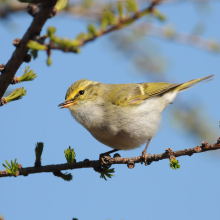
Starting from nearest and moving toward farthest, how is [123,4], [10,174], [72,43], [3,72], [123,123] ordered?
1. [72,43]
2. [123,4]
3. [3,72]
4. [10,174]
5. [123,123]

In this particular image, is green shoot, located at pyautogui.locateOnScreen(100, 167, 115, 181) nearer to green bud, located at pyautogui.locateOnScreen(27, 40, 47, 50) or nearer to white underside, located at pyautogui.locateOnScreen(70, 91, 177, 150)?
white underside, located at pyautogui.locateOnScreen(70, 91, 177, 150)

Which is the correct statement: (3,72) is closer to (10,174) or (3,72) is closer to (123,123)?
(10,174)

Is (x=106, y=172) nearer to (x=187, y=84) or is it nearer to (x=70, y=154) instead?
(x=70, y=154)

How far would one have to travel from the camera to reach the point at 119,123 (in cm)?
420

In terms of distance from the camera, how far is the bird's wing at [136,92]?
15.2ft

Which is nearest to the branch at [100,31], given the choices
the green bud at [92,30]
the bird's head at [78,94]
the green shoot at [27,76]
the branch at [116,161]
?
the green bud at [92,30]

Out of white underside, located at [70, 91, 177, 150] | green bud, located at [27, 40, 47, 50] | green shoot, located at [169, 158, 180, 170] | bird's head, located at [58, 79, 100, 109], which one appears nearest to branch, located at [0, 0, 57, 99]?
green bud, located at [27, 40, 47, 50]

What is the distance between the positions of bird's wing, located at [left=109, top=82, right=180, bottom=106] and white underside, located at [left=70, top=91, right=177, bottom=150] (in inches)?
6.0

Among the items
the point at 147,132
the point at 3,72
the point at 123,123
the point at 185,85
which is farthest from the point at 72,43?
the point at 185,85

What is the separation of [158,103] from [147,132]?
0.81 metres

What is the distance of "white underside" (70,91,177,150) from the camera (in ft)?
13.7

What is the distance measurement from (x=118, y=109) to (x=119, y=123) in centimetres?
29

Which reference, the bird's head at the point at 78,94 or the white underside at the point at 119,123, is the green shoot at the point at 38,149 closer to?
the white underside at the point at 119,123

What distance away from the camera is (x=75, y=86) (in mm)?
4641
